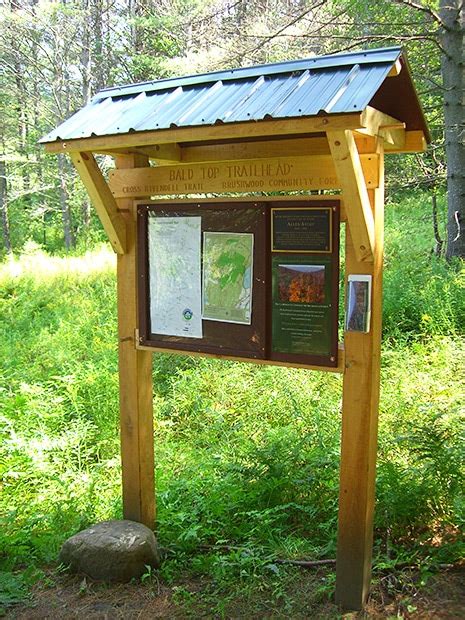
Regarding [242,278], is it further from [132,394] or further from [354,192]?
[132,394]

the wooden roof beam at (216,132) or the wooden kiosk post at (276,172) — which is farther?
the wooden kiosk post at (276,172)

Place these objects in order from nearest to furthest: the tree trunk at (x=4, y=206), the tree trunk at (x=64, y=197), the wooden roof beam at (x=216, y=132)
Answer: the wooden roof beam at (x=216, y=132)
the tree trunk at (x=64, y=197)
the tree trunk at (x=4, y=206)

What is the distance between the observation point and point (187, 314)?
12.3ft

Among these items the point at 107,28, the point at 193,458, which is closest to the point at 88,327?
the point at 193,458

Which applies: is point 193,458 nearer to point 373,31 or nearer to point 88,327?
point 88,327

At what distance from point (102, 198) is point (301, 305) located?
1.49 meters

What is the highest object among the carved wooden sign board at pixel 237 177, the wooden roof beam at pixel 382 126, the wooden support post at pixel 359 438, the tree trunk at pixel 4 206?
the tree trunk at pixel 4 206

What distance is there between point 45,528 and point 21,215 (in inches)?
1028

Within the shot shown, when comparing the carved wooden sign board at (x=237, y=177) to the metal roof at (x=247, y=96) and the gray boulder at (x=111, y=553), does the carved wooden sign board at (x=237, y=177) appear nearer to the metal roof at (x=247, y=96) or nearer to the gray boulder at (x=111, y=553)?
the metal roof at (x=247, y=96)

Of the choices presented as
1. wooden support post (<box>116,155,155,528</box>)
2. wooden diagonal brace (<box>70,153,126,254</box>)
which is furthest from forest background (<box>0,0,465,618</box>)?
wooden diagonal brace (<box>70,153,126,254</box>)

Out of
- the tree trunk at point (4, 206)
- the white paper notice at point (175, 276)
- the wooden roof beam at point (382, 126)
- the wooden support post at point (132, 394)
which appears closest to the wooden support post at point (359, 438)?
the wooden roof beam at point (382, 126)

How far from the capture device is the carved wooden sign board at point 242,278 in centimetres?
319

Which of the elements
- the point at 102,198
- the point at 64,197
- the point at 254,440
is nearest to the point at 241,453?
the point at 254,440

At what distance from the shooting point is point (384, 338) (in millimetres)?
7156
